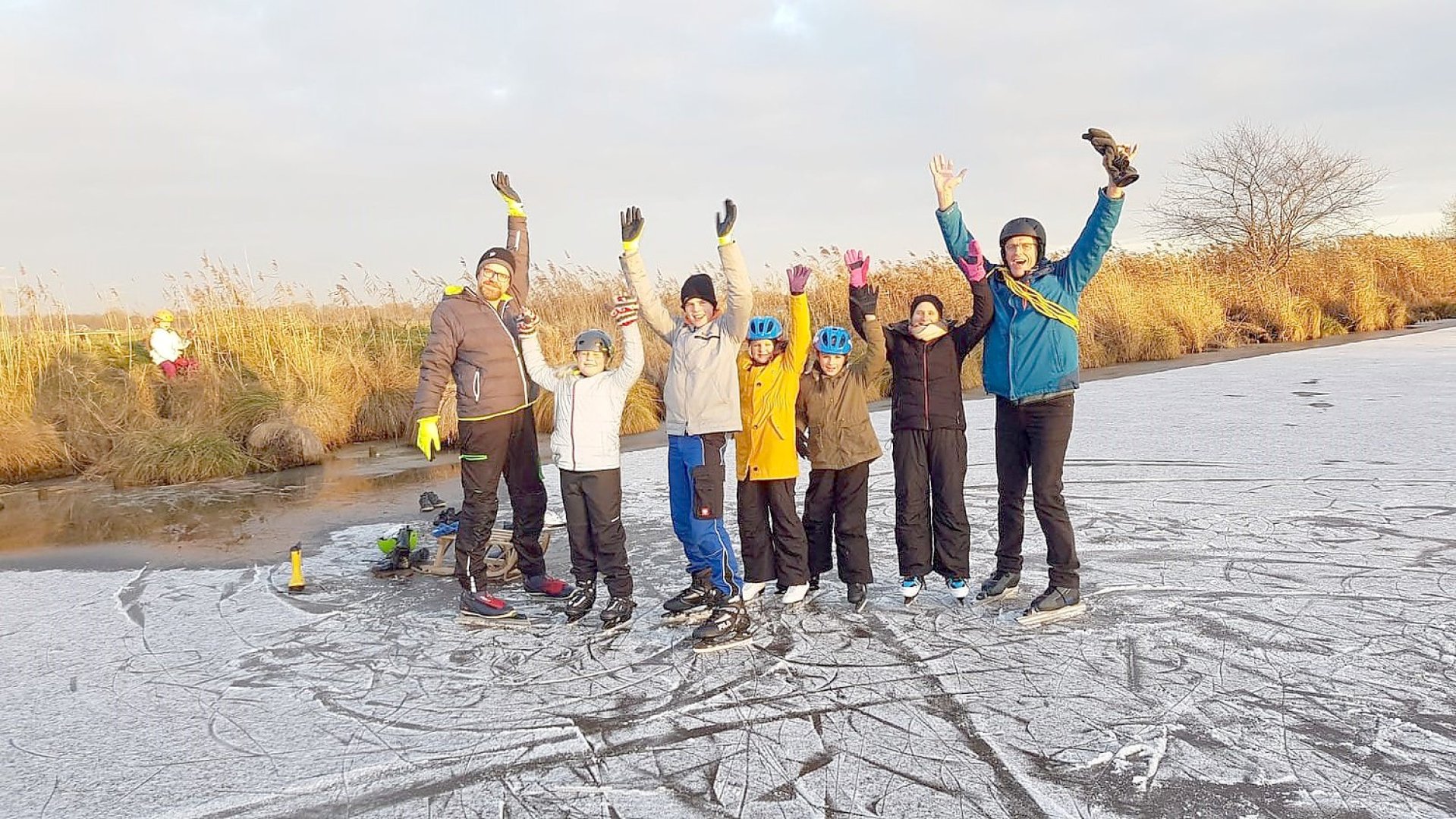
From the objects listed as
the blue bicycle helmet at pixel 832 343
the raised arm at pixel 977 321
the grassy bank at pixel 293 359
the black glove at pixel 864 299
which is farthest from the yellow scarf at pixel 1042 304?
the grassy bank at pixel 293 359

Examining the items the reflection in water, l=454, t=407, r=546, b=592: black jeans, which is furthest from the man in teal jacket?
the reflection in water

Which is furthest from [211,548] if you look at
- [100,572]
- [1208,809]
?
[1208,809]

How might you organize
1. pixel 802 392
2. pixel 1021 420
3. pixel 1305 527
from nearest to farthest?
pixel 1021 420 → pixel 802 392 → pixel 1305 527

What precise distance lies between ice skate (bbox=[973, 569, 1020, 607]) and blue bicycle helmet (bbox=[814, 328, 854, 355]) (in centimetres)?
141

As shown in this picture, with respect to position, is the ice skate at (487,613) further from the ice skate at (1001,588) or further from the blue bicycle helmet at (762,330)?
the ice skate at (1001,588)

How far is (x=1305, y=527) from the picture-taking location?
5789 millimetres

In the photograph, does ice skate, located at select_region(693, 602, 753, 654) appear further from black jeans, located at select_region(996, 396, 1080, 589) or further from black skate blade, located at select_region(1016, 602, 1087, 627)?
black jeans, located at select_region(996, 396, 1080, 589)

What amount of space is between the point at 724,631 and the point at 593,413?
4.20 feet

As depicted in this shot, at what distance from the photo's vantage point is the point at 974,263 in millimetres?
4504

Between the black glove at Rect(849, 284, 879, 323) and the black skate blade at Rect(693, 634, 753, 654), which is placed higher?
the black glove at Rect(849, 284, 879, 323)

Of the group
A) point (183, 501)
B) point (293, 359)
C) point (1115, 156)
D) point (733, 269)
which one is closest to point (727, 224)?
point (733, 269)

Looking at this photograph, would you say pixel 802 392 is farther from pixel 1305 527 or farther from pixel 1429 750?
pixel 1305 527

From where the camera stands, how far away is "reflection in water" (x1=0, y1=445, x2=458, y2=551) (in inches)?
289

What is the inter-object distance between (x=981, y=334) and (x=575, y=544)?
2.34 meters
